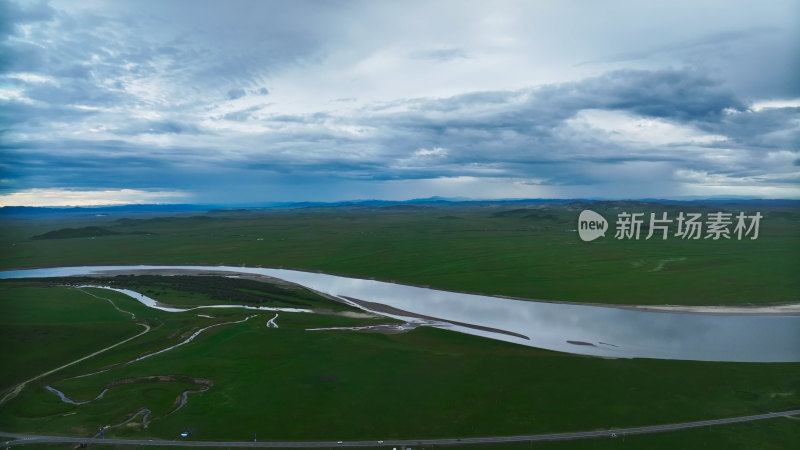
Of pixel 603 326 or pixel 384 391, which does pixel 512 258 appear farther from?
pixel 384 391

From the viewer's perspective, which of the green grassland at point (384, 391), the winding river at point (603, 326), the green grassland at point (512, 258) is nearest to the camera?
the green grassland at point (384, 391)

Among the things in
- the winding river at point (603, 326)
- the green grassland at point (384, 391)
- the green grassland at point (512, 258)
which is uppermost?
the green grassland at point (512, 258)

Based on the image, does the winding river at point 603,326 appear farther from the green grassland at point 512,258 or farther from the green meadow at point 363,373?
the green grassland at point 512,258

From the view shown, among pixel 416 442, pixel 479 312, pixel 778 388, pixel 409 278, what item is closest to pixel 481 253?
pixel 409 278

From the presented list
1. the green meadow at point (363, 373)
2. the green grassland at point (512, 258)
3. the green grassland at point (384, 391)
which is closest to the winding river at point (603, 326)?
the green meadow at point (363, 373)

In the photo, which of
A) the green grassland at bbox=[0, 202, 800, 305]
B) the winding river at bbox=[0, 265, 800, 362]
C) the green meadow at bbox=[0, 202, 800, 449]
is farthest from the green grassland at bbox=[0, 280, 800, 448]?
the green grassland at bbox=[0, 202, 800, 305]

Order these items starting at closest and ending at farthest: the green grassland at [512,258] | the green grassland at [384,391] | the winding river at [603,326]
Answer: the green grassland at [384,391] → the winding river at [603,326] → the green grassland at [512,258]
